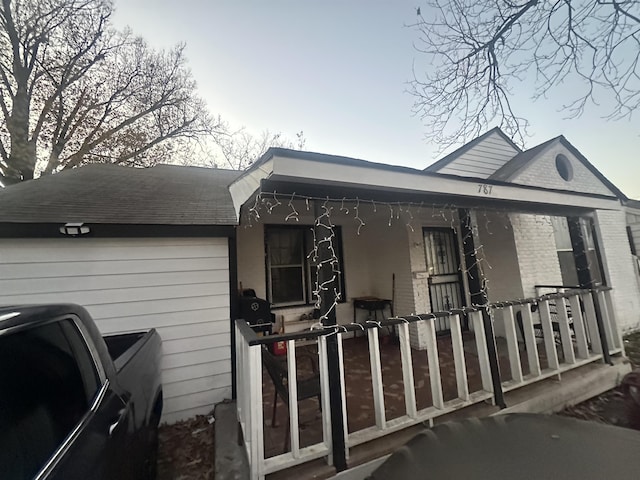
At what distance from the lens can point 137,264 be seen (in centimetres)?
332

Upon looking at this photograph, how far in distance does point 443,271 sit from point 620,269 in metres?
4.60

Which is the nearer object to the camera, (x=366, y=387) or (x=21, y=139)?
(x=366, y=387)

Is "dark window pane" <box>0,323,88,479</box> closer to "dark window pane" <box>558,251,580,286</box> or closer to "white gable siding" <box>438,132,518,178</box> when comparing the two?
"white gable siding" <box>438,132,518,178</box>

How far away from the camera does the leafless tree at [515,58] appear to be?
3.93 meters

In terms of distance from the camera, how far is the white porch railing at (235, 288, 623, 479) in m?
2.04

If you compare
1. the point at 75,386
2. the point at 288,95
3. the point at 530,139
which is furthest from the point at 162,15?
the point at 530,139

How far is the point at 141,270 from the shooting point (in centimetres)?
332

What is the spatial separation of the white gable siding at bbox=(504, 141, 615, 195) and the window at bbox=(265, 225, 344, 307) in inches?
181

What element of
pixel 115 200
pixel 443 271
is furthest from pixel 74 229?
pixel 443 271

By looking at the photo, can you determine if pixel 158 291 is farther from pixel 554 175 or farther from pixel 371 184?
pixel 554 175

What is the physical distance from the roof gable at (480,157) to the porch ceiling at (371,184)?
9.24 feet

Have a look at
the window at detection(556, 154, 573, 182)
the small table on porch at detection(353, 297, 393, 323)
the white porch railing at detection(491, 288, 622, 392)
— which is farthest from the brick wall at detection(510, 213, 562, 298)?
the small table on porch at detection(353, 297, 393, 323)

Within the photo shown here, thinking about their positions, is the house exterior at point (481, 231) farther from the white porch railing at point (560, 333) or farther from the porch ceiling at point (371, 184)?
the white porch railing at point (560, 333)

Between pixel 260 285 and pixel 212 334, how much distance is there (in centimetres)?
179
